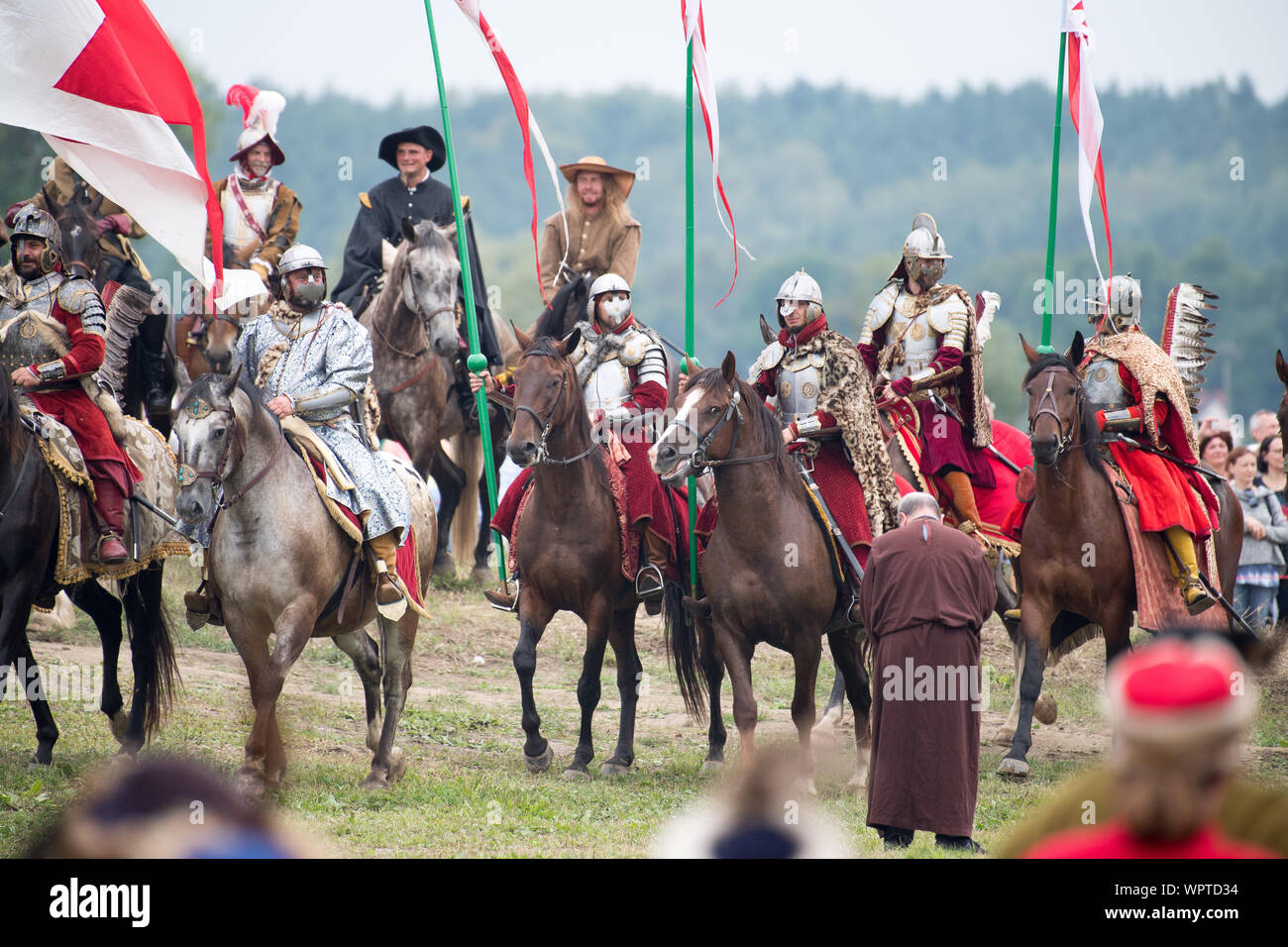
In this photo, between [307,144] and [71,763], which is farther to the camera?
[307,144]

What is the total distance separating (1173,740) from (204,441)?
6.40m

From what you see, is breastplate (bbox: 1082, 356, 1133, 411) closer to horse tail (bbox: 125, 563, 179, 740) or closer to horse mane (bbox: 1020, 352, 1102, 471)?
horse mane (bbox: 1020, 352, 1102, 471)

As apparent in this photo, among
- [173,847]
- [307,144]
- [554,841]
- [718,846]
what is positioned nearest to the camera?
[173,847]

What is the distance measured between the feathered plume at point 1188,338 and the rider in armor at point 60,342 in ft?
26.1

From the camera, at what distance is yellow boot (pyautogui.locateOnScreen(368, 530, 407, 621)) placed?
8977mm

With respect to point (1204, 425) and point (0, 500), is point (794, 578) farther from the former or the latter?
point (1204, 425)

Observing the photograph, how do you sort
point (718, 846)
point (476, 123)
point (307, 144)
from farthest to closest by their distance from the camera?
point (476, 123)
point (307, 144)
point (718, 846)

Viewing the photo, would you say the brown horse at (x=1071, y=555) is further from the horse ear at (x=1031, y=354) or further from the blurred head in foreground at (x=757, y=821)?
the blurred head in foreground at (x=757, y=821)

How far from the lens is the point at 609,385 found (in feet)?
34.4

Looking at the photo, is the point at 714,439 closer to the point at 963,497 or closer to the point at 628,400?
the point at 628,400

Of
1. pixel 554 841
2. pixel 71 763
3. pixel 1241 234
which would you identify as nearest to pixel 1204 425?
pixel 554 841

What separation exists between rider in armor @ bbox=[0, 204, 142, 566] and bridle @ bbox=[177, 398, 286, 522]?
1.18m
